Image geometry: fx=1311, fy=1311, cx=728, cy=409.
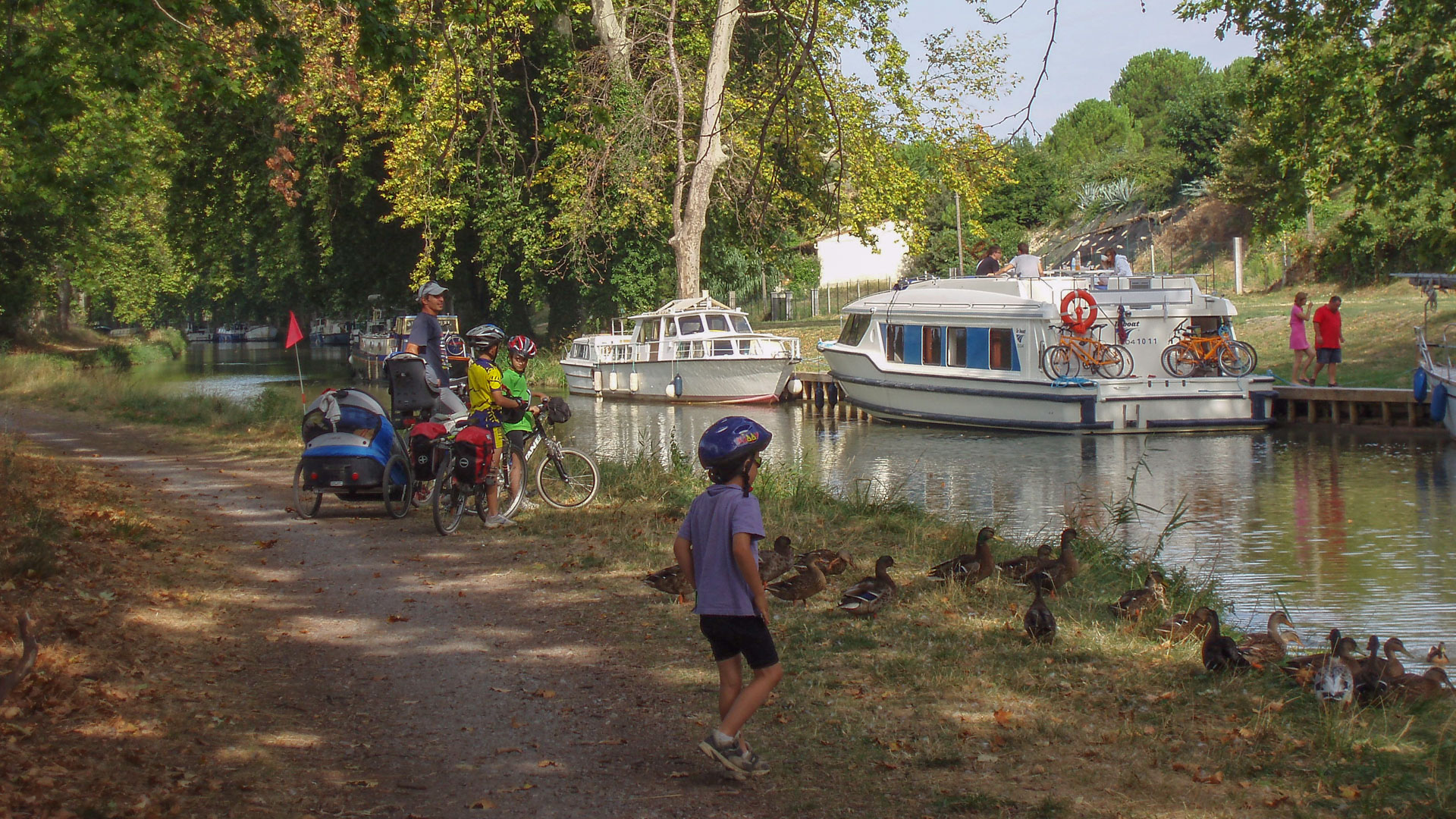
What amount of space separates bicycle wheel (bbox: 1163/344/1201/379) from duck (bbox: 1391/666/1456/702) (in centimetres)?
2124

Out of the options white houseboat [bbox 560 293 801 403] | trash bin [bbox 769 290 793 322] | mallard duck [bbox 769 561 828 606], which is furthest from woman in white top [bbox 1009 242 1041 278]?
trash bin [bbox 769 290 793 322]

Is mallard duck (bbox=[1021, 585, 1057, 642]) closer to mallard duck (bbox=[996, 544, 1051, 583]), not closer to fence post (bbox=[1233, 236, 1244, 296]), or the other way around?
mallard duck (bbox=[996, 544, 1051, 583])

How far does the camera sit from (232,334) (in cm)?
10938

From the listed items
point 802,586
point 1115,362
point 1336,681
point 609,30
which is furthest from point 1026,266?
point 1336,681

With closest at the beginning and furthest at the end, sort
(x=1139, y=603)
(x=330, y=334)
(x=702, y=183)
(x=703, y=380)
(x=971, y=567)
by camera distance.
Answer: (x=1139, y=603), (x=971, y=567), (x=702, y=183), (x=703, y=380), (x=330, y=334)

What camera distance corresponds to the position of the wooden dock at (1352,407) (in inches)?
961

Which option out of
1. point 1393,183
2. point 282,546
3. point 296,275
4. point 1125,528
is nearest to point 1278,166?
point 1393,183

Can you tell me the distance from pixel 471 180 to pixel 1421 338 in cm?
2738

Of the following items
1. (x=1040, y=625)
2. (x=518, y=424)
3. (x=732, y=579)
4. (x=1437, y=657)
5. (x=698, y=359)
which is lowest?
(x=1437, y=657)

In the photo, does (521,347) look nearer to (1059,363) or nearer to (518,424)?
(518,424)

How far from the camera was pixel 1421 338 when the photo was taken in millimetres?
23656

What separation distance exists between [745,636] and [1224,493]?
576 inches

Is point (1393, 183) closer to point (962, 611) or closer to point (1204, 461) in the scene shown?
point (1204, 461)

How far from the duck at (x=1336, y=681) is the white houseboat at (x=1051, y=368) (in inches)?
798
